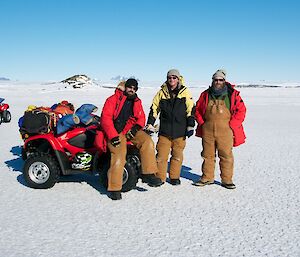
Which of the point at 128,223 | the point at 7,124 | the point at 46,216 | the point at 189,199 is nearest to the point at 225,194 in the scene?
the point at 189,199

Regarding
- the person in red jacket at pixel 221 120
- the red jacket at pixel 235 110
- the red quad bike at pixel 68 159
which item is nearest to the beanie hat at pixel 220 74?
the person in red jacket at pixel 221 120

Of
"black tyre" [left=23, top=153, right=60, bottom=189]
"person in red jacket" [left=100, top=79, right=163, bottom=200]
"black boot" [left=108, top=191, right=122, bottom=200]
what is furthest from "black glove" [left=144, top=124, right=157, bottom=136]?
"black tyre" [left=23, top=153, right=60, bottom=189]

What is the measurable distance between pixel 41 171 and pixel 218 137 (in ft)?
9.30

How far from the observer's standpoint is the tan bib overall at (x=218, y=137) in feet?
18.3

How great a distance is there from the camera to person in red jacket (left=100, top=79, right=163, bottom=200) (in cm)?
506

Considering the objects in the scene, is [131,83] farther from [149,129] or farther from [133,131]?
[149,129]

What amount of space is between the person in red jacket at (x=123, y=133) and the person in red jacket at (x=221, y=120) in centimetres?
99

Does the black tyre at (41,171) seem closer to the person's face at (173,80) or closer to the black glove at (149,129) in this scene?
the black glove at (149,129)

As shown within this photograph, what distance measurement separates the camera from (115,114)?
Answer: 520 centimetres

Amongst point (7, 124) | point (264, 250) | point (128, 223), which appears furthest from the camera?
point (7, 124)

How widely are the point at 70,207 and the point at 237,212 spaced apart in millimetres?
2223

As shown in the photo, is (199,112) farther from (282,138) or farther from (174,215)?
(282,138)

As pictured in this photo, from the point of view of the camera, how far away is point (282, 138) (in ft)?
36.1

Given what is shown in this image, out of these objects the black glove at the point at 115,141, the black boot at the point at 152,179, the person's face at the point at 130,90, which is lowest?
the black boot at the point at 152,179
